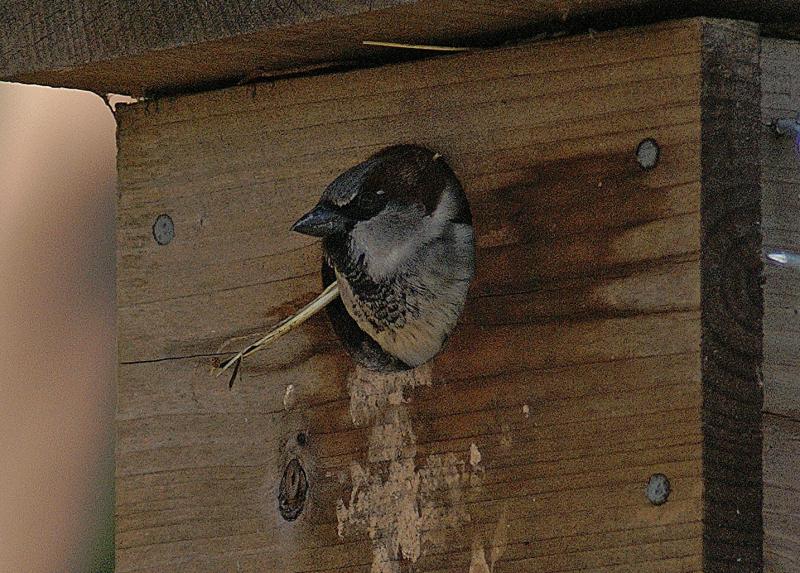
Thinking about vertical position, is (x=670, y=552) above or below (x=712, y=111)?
below

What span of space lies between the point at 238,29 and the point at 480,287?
45cm

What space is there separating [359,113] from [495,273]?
0.31m

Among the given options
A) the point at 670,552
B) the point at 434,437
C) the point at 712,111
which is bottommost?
the point at 670,552

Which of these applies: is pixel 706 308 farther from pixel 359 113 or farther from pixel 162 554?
pixel 162 554

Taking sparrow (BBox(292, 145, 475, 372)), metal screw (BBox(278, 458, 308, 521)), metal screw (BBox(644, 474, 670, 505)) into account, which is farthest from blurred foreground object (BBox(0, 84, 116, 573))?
metal screw (BBox(644, 474, 670, 505))

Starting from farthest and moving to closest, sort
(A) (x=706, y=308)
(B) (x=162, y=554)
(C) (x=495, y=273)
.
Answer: (B) (x=162, y=554), (C) (x=495, y=273), (A) (x=706, y=308)

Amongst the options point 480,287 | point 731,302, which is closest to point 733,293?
point 731,302

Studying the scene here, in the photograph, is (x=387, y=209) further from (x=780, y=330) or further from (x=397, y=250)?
(x=780, y=330)

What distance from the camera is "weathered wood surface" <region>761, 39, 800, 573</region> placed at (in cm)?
200

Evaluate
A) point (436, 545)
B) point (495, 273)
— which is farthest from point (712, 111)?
point (436, 545)

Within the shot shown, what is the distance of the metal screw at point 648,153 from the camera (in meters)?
2.01

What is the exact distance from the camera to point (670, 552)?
195 cm

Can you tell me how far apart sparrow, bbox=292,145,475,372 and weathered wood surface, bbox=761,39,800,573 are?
386 mm

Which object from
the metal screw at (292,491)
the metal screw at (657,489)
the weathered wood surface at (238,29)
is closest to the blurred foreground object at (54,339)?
the weathered wood surface at (238,29)
